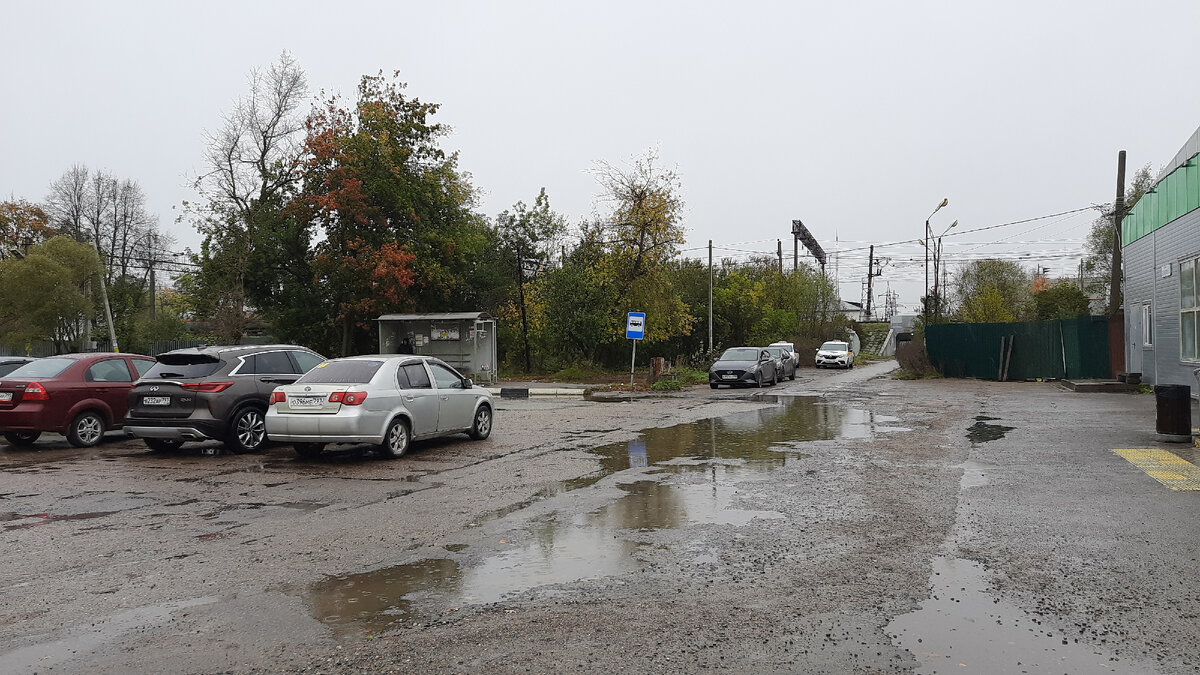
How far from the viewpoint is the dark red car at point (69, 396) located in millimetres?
12906

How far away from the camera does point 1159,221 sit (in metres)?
23.7

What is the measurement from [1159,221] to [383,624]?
26.1 m

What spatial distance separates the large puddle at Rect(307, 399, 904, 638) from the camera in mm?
5230

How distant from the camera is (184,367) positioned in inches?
490

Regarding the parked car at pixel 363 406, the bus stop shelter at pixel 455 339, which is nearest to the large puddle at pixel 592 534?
the parked car at pixel 363 406

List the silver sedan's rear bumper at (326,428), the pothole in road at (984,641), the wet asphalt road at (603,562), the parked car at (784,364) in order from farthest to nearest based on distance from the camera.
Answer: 1. the parked car at (784,364)
2. the silver sedan's rear bumper at (326,428)
3. the wet asphalt road at (603,562)
4. the pothole in road at (984,641)

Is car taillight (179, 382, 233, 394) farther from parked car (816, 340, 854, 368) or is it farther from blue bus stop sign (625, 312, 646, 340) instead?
parked car (816, 340, 854, 368)

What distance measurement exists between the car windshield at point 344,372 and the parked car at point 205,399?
51.1 inches

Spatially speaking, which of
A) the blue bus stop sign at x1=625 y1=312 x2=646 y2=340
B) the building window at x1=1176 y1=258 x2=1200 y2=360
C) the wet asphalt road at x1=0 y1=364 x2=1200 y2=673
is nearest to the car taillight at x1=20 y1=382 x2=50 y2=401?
the wet asphalt road at x1=0 y1=364 x2=1200 y2=673

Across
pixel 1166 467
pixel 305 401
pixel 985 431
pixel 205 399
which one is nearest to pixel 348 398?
pixel 305 401

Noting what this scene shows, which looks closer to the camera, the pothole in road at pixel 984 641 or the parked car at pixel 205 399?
the pothole in road at pixel 984 641

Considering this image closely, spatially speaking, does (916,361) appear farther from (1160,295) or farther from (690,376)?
(1160,295)

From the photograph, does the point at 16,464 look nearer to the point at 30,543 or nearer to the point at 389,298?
the point at 30,543

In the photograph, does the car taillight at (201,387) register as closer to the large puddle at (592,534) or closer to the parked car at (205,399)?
the parked car at (205,399)
